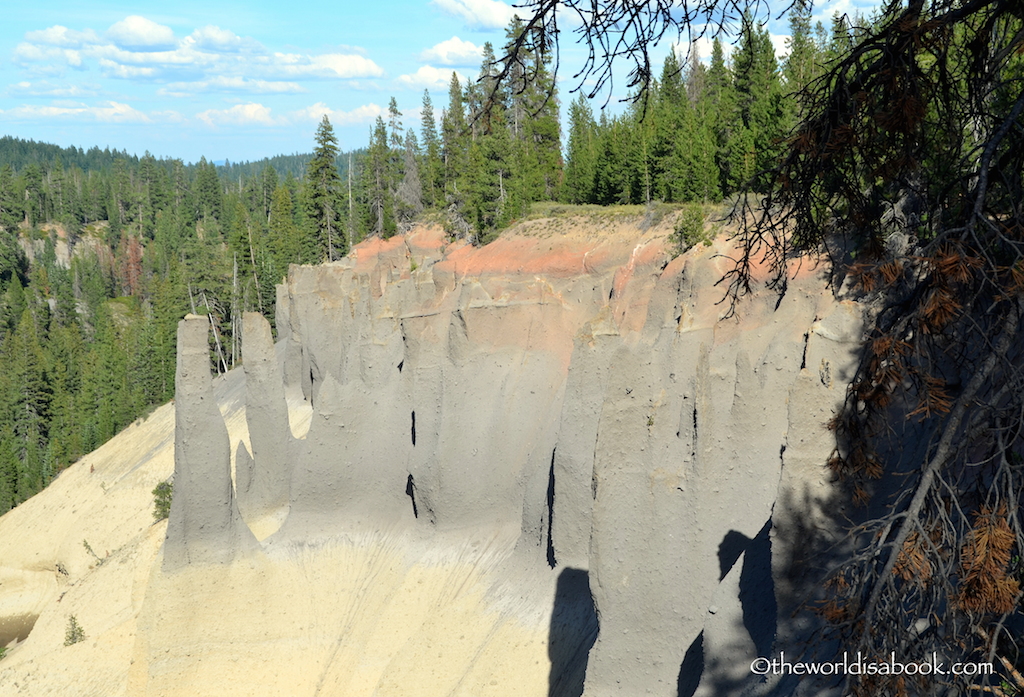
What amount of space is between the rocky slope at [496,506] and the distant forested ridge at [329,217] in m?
5.00

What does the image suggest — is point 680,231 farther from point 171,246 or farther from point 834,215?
point 171,246

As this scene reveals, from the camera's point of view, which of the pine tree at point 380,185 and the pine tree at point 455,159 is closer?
the pine tree at point 455,159

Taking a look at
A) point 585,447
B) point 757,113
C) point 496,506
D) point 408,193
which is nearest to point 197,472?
point 496,506

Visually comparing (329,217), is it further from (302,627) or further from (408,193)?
(302,627)

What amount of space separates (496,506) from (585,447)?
17.6 feet

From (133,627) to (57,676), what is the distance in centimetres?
204

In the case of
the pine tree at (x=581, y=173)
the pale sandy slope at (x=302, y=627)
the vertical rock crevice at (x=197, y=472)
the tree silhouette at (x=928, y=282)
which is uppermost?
the pine tree at (x=581, y=173)

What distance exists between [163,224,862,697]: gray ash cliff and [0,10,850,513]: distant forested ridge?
459 centimetres

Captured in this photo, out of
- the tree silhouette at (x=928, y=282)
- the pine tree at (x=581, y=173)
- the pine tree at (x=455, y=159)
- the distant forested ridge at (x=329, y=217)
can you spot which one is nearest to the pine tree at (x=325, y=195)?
the distant forested ridge at (x=329, y=217)

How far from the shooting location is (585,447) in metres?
17.9

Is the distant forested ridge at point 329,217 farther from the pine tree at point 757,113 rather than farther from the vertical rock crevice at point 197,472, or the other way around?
the vertical rock crevice at point 197,472

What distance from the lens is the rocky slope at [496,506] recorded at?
13641mm

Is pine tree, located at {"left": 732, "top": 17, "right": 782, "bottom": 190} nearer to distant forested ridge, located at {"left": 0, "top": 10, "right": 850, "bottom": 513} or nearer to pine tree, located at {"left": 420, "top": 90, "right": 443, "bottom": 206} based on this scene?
distant forested ridge, located at {"left": 0, "top": 10, "right": 850, "bottom": 513}

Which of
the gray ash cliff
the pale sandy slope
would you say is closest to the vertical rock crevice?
the gray ash cliff
